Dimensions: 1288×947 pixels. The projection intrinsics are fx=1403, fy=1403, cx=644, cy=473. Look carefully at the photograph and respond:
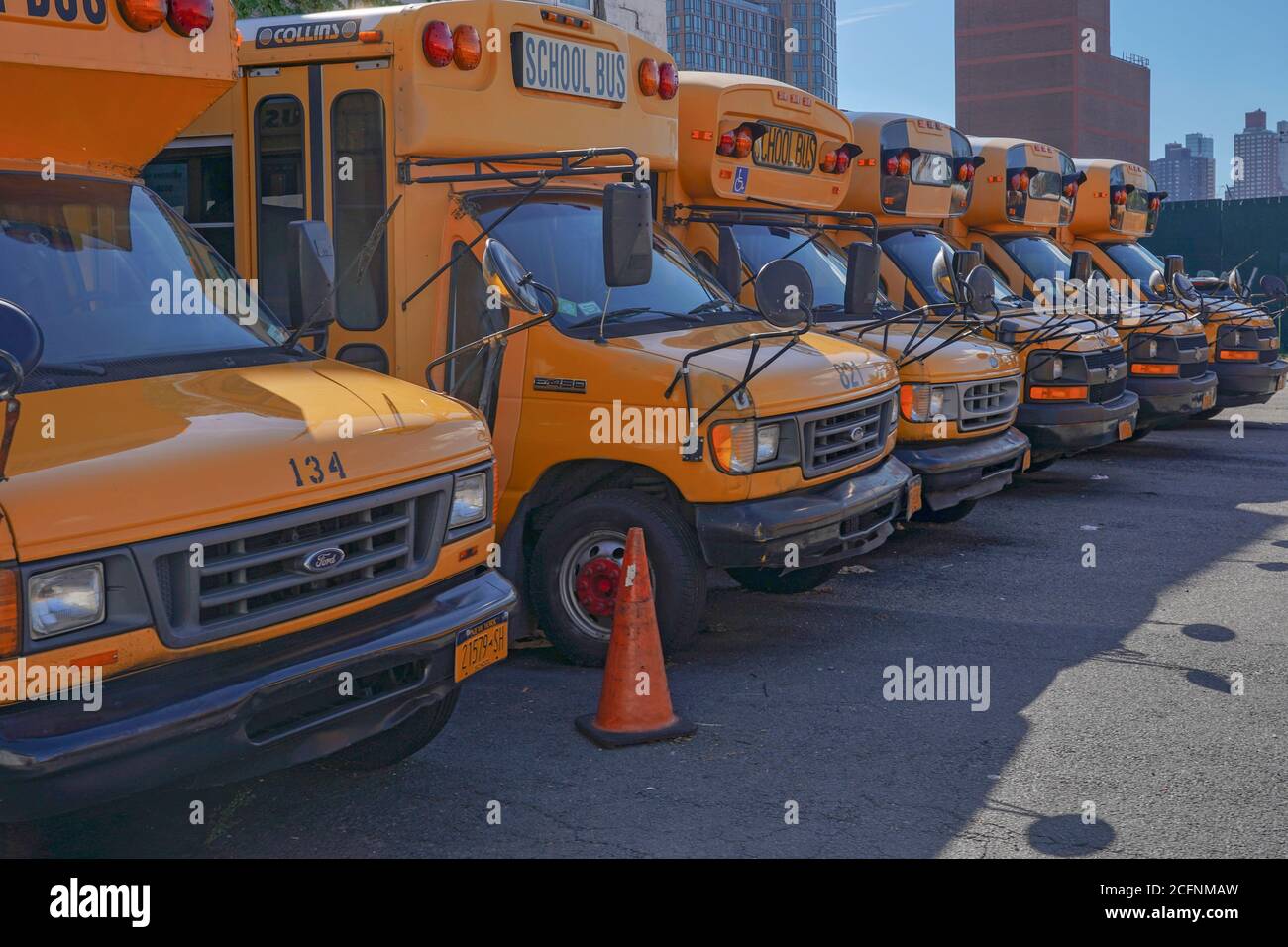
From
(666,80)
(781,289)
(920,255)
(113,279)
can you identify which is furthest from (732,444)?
(920,255)

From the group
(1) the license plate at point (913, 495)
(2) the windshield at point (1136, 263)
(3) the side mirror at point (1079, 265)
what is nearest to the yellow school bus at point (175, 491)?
(1) the license plate at point (913, 495)

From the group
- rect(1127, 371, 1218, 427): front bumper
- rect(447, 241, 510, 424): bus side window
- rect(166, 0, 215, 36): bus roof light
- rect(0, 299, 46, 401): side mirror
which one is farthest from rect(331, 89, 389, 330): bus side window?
rect(1127, 371, 1218, 427): front bumper

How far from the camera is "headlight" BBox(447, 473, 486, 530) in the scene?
458 cm

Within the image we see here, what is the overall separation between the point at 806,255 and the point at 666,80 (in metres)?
2.10

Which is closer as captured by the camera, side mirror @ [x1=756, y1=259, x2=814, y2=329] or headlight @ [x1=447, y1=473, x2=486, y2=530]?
headlight @ [x1=447, y1=473, x2=486, y2=530]

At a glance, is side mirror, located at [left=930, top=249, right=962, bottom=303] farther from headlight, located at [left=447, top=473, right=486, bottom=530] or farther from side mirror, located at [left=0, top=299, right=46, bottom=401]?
side mirror, located at [left=0, top=299, right=46, bottom=401]

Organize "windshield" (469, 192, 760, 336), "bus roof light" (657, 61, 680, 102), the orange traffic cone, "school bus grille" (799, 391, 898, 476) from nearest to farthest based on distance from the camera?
the orange traffic cone → "school bus grille" (799, 391, 898, 476) → "windshield" (469, 192, 760, 336) → "bus roof light" (657, 61, 680, 102)

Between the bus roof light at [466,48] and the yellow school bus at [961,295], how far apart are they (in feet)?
15.4

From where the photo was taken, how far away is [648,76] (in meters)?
7.89

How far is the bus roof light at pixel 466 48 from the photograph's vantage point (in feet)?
21.8

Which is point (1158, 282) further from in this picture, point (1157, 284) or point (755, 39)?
point (755, 39)

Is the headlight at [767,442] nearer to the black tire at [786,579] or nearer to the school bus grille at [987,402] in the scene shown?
the black tire at [786,579]

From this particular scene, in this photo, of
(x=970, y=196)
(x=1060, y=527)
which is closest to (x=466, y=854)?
(x=1060, y=527)

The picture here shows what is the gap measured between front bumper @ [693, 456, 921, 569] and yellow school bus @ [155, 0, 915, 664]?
10 mm
